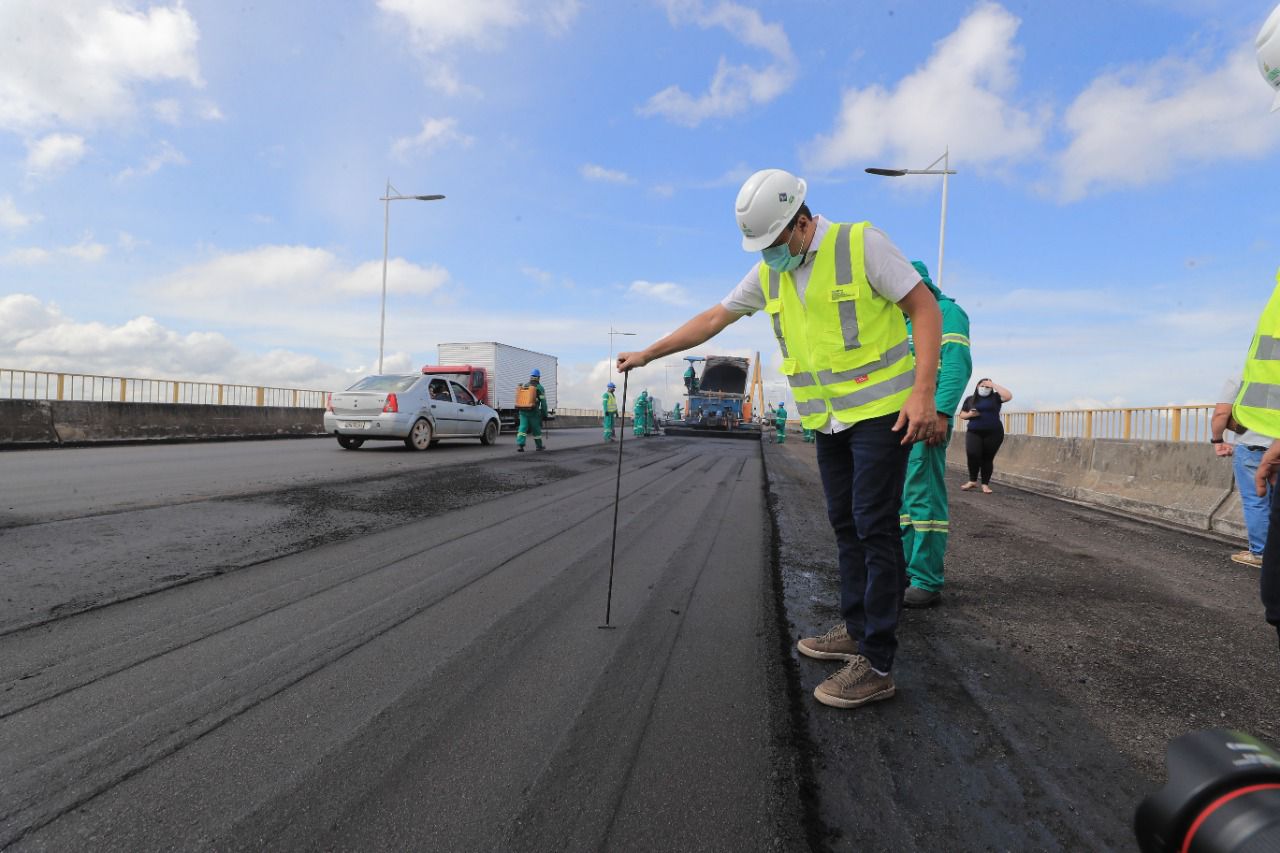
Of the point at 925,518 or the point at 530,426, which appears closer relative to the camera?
the point at 925,518

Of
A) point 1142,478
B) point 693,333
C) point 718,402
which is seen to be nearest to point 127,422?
point 693,333

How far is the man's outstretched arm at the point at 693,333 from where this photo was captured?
2980mm

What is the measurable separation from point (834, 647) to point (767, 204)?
1772 mm

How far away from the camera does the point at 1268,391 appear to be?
202cm

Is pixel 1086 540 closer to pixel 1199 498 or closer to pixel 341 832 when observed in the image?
pixel 1199 498

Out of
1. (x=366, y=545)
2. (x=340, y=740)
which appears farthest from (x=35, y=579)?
(x=340, y=740)

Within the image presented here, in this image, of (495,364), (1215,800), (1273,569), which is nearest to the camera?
(1215,800)

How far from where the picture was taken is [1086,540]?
5672mm

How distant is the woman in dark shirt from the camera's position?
895 centimetres

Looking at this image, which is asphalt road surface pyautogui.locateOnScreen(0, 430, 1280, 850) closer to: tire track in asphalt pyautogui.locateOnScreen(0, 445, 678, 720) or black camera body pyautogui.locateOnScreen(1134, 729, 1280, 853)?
tire track in asphalt pyautogui.locateOnScreen(0, 445, 678, 720)

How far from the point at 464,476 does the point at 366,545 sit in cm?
405

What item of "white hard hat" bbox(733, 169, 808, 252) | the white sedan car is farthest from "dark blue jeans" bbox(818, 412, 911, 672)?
the white sedan car

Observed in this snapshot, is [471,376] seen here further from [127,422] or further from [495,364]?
[127,422]

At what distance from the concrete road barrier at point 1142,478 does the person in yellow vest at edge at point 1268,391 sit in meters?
5.30
